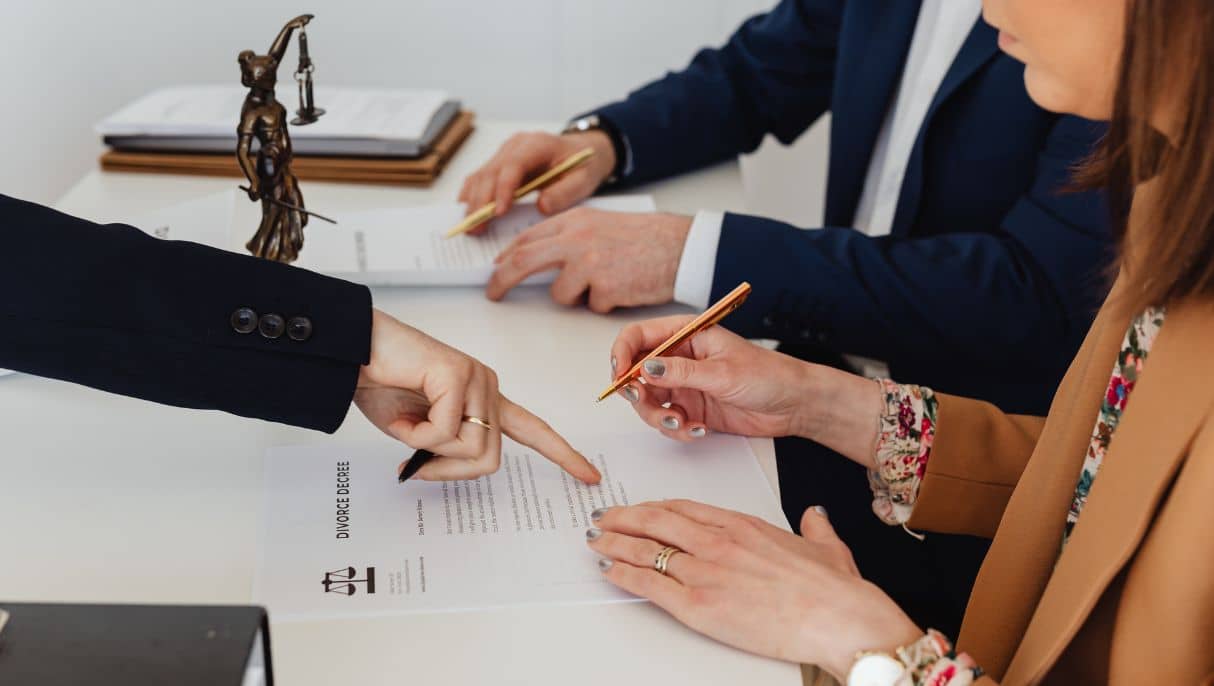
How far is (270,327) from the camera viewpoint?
3.02ft

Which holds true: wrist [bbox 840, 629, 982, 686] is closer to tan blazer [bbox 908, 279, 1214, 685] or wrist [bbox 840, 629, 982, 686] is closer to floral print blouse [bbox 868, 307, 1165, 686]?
tan blazer [bbox 908, 279, 1214, 685]

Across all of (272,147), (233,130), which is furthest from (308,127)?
(272,147)

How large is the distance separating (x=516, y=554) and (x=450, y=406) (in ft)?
0.43

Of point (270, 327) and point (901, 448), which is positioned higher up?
point (270, 327)

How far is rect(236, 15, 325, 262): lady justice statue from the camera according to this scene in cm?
114

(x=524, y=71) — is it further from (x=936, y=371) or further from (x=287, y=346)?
(x=287, y=346)

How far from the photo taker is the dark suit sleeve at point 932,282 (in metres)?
1.35

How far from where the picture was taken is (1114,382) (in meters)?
0.94

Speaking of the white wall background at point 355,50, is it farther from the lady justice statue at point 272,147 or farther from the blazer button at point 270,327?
the blazer button at point 270,327

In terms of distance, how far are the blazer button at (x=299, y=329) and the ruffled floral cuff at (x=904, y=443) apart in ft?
1.87

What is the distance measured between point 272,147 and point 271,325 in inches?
12.6

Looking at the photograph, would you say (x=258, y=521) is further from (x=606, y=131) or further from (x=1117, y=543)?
(x=606, y=131)

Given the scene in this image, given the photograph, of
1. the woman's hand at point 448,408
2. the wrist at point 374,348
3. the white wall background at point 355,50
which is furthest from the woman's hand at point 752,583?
the white wall background at point 355,50

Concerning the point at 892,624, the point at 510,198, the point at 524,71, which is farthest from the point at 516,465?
the point at 524,71
